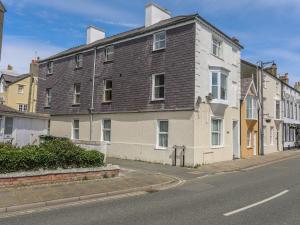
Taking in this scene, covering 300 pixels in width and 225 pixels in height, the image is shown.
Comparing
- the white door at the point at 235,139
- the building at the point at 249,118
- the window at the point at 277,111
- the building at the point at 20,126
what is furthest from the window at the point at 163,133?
the window at the point at 277,111

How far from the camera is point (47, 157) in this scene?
1248 centimetres

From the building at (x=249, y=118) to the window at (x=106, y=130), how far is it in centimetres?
1059

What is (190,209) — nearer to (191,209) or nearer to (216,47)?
(191,209)

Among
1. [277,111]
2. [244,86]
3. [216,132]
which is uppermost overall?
[244,86]

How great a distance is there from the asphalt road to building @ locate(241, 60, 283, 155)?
71.5ft

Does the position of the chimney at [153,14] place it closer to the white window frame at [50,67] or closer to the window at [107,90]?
the window at [107,90]

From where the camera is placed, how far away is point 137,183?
524 inches

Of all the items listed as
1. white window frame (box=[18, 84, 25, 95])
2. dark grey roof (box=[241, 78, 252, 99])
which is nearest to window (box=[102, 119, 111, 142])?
dark grey roof (box=[241, 78, 252, 99])

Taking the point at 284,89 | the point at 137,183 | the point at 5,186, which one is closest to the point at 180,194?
the point at 137,183

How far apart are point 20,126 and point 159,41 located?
1073 centimetres

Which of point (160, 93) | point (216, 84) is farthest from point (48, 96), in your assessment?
point (216, 84)

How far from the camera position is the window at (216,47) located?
23.5 metres

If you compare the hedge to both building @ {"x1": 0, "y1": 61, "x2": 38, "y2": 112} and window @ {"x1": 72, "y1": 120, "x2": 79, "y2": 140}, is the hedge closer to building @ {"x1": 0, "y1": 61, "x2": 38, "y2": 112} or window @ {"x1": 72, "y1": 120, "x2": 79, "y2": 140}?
window @ {"x1": 72, "y1": 120, "x2": 79, "y2": 140}

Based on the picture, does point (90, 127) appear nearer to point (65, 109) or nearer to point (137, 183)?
point (65, 109)
